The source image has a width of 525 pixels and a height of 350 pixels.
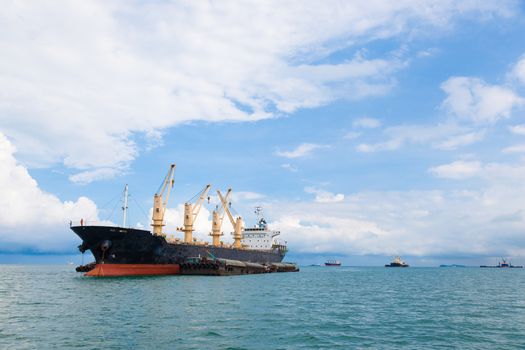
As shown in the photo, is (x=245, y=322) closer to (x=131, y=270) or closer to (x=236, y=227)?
(x=131, y=270)

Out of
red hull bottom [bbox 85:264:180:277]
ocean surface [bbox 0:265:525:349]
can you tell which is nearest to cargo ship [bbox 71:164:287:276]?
red hull bottom [bbox 85:264:180:277]

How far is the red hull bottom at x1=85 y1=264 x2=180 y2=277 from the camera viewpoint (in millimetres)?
61156

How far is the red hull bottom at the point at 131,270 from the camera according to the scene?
201 feet

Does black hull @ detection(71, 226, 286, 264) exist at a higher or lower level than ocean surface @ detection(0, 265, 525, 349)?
higher

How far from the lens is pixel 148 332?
23484 mm

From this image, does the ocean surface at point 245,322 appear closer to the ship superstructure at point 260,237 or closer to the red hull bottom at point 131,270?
the red hull bottom at point 131,270

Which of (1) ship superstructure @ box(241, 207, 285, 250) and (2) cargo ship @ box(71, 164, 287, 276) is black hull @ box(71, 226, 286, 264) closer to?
(2) cargo ship @ box(71, 164, 287, 276)

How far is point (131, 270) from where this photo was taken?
207 feet

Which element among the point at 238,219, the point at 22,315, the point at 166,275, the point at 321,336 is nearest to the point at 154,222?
the point at 166,275

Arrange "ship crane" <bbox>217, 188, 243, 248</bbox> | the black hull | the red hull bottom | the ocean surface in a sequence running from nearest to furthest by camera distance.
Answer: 1. the ocean surface
2. the black hull
3. the red hull bottom
4. "ship crane" <bbox>217, 188, 243, 248</bbox>

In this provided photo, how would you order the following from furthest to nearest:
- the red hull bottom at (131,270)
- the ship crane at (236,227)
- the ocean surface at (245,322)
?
the ship crane at (236,227)
the red hull bottom at (131,270)
the ocean surface at (245,322)

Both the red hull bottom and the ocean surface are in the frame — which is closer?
the ocean surface

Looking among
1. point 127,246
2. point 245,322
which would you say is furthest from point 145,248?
point 245,322

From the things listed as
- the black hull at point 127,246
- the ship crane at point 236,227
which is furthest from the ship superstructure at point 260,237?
the black hull at point 127,246
